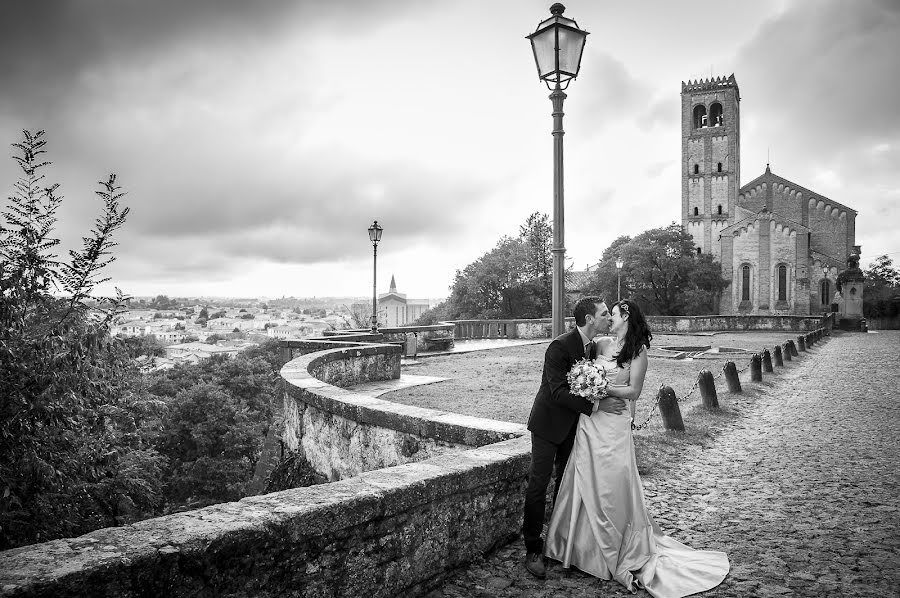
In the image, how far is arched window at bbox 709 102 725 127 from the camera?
206 ft

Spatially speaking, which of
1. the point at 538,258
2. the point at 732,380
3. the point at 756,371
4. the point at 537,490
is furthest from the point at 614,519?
the point at 538,258

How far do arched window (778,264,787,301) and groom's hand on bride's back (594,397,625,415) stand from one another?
59284 millimetres

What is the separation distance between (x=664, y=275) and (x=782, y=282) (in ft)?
50.8

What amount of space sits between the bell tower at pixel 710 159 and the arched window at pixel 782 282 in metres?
7.37

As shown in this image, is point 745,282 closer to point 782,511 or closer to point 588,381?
point 782,511

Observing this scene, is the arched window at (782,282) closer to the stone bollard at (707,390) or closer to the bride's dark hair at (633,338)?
the stone bollard at (707,390)

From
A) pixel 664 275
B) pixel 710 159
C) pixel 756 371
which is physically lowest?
pixel 756 371

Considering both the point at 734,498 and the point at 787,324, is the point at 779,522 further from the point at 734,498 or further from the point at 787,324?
the point at 787,324

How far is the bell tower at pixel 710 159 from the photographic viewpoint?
6091 centimetres

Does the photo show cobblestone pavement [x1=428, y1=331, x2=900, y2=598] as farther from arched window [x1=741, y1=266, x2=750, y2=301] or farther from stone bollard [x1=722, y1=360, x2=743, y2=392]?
arched window [x1=741, y1=266, x2=750, y2=301]

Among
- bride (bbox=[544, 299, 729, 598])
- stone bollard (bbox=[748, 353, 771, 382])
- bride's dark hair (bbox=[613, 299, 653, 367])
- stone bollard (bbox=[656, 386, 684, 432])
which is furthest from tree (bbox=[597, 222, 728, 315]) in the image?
bride (bbox=[544, 299, 729, 598])

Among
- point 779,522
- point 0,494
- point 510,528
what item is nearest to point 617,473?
point 510,528

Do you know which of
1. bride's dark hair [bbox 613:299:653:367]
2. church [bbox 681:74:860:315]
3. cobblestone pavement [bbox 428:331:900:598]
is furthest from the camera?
church [bbox 681:74:860:315]

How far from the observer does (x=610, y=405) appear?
355 cm
